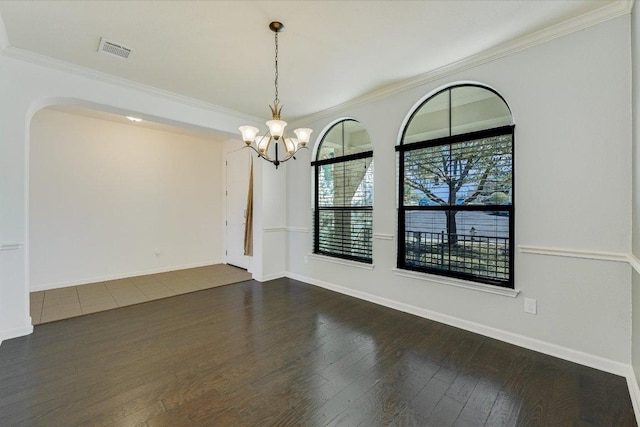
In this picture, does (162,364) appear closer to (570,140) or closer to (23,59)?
(23,59)

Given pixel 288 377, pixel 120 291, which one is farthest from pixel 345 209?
pixel 120 291

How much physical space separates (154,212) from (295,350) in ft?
14.0

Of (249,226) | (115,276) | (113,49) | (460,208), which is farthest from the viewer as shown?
(249,226)

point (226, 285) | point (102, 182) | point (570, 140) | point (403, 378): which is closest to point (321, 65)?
point (570, 140)

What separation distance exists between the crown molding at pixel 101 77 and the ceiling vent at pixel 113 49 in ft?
1.78

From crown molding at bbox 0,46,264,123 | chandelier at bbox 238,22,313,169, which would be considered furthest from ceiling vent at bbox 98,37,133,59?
chandelier at bbox 238,22,313,169

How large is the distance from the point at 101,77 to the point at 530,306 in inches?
195

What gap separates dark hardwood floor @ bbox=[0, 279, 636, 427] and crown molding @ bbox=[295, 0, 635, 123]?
270cm

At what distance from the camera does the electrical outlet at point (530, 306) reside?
2496 millimetres

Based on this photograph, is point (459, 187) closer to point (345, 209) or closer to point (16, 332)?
point (345, 209)

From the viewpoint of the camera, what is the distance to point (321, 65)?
118 inches

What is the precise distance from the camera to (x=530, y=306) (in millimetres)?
2521

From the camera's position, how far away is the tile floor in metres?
3.45

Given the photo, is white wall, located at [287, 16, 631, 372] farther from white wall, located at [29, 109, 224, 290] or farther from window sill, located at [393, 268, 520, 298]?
white wall, located at [29, 109, 224, 290]
